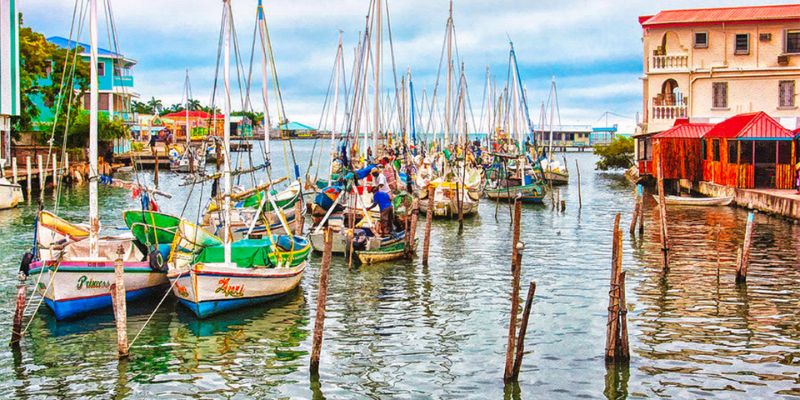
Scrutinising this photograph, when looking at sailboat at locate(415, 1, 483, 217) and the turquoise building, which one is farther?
the turquoise building

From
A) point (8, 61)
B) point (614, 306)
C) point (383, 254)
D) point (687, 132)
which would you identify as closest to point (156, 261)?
point (383, 254)

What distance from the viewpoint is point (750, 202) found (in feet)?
139

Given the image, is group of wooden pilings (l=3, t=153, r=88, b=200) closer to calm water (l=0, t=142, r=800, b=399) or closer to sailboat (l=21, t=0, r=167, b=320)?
calm water (l=0, t=142, r=800, b=399)

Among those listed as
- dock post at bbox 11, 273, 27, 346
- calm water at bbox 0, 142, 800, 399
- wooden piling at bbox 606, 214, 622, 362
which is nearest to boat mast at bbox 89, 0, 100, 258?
calm water at bbox 0, 142, 800, 399

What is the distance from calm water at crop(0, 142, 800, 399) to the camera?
1622 cm

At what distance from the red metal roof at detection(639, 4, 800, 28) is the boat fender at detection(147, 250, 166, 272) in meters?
45.0

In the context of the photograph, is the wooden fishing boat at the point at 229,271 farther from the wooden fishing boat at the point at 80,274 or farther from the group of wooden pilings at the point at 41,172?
the group of wooden pilings at the point at 41,172

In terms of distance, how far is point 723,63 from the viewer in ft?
191

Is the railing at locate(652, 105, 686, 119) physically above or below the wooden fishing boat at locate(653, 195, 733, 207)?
above

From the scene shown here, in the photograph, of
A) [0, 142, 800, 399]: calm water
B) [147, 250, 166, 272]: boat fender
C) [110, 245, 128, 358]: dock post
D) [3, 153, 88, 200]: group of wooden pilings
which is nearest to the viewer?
[0, 142, 800, 399]: calm water

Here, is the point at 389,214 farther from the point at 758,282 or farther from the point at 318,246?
→ the point at 758,282

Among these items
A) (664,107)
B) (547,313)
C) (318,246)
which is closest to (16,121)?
(318,246)

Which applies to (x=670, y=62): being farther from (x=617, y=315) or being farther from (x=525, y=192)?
(x=617, y=315)

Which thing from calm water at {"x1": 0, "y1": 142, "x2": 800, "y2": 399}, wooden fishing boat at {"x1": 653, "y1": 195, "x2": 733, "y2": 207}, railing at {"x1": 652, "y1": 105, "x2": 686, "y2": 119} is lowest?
Answer: calm water at {"x1": 0, "y1": 142, "x2": 800, "y2": 399}
